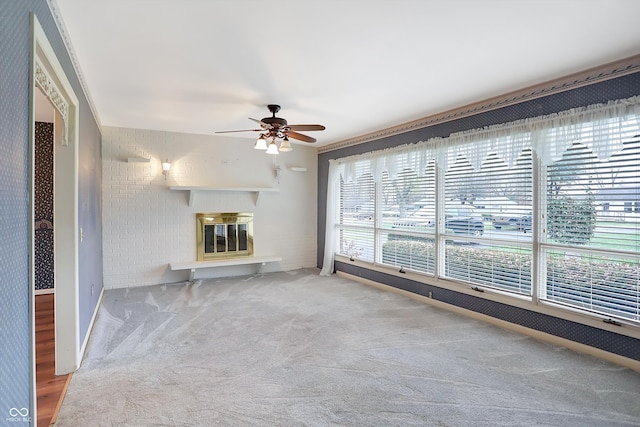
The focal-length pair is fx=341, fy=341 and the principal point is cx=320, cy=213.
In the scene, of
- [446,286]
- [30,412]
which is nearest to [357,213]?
[446,286]

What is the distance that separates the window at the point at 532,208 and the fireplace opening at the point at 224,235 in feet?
8.52

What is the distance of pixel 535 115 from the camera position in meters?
3.44

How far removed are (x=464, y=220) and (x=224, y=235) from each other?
13.1 ft

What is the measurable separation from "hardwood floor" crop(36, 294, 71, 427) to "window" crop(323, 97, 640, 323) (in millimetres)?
4024

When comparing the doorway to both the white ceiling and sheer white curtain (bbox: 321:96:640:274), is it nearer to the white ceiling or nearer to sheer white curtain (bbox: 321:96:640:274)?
the white ceiling

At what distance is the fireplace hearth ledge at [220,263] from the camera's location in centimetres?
553

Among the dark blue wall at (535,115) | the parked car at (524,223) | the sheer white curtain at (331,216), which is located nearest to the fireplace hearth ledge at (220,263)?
the sheer white curtain at (331,216)

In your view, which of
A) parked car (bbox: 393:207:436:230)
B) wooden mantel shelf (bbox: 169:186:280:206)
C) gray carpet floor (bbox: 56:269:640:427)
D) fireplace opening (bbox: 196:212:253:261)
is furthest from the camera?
fireplace opening (bbox: 196:212:253:261)

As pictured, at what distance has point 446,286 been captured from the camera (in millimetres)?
4383

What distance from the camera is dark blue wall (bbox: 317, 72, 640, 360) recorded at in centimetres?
286

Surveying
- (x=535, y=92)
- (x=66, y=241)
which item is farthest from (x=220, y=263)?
(x=535, y=92)

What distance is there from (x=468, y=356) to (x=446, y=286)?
1.45m

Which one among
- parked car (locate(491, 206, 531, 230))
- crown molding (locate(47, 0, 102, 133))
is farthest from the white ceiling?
parked car (locate(491, 206, 531, 230))

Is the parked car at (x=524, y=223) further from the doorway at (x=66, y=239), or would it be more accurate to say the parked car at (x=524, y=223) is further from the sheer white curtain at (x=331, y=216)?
the doorway at (x=66, y=239)
